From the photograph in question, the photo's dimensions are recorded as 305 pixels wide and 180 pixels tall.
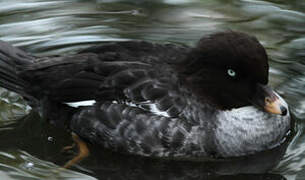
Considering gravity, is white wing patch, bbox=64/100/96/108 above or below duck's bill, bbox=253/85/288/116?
below

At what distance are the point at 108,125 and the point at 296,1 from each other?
12.4 ft

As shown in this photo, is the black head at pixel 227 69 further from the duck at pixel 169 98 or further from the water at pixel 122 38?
the water at pixel 122 38

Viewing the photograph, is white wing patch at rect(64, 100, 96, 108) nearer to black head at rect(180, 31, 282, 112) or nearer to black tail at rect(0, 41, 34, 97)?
black tail at rect(0, 41, 34, 97)

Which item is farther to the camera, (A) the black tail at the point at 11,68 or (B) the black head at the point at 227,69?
(A) the black tail at the point at 11,68

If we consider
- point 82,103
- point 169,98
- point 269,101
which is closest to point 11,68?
point 82,103

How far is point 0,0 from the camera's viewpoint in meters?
9.11

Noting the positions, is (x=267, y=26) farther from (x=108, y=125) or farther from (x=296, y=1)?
(x=108, y=125)

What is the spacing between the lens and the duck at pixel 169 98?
243 inches

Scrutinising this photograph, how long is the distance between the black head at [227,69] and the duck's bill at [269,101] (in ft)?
0.06

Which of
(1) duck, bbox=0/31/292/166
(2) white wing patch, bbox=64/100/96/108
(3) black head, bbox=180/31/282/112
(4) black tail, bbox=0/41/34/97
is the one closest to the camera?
(3) black head, bbox=180/31/282/112

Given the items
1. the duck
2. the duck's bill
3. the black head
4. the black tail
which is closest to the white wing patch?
the duck

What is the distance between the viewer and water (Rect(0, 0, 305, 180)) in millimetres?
6202

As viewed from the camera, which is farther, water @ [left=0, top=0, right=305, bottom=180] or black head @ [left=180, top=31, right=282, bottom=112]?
water @ [left=0, top=0, right=305, bottom=180]

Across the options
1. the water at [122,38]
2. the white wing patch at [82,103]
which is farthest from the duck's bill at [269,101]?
the white wing patch at [82,103]
